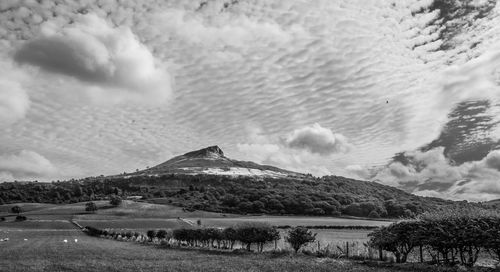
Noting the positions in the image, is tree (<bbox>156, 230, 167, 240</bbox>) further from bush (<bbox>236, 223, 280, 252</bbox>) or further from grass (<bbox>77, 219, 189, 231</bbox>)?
grass (<bbox>77, 219, 189, 231</bbox>)

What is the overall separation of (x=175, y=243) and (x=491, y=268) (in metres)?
62.4

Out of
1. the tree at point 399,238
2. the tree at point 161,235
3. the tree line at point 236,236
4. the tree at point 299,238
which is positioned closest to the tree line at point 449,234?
the tree at point 399,238

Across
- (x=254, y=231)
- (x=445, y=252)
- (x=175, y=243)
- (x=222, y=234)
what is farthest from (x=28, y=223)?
(x=445, y=252)

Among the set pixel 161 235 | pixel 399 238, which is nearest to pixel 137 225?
pixel 161 235

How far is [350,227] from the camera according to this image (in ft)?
484

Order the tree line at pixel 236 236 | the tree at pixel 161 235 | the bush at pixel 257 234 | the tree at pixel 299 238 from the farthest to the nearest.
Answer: the tree at pixel 161 235, the bush at pixel 257 234, the tree line at pixel 236 236, the tree at pixel 299 238

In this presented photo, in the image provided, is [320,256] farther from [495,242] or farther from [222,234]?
[222,234]

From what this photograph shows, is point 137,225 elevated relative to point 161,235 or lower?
elevated

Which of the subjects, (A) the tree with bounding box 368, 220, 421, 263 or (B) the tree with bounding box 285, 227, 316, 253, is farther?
(B) the tree with bounding box 285, 227, 316, 253

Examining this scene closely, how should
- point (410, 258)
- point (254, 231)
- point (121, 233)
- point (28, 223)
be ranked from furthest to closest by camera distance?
point (28, 223) < point (121, 233) < point (254, 231) < point (410, 258)

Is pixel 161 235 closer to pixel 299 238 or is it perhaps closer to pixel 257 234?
pixel 257 234

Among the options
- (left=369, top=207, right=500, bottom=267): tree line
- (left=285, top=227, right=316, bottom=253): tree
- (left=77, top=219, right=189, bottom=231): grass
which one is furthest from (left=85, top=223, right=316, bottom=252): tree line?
(left=77, top=219, right=189, bottom=231): grass

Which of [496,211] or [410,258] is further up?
[496,211]

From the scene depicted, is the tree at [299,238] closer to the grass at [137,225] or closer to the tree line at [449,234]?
the tree line at [449,234]
